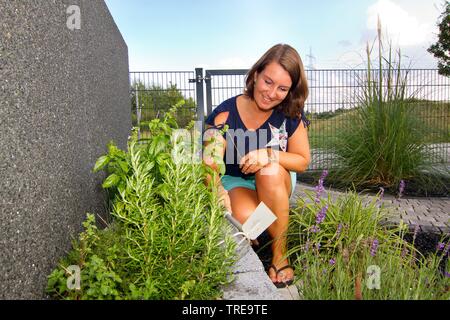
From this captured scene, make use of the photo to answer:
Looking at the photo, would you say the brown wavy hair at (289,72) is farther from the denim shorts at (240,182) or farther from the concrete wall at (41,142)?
the concrete wall at (41,142)

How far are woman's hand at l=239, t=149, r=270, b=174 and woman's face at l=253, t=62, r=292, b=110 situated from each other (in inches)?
15.9

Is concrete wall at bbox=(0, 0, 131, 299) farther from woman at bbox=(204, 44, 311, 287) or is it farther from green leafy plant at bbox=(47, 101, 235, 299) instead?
woman at bbox=(204, 44, 311, 287)

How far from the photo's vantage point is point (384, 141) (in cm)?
518

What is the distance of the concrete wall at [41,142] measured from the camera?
1502 millimetres

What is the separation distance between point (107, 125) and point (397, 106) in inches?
138

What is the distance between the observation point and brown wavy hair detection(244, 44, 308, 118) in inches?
104

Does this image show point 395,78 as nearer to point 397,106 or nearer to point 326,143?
point 397,106

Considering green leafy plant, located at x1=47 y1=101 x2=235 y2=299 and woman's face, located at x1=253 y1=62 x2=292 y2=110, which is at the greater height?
woman's face, located at x1=253 y1=62 x2=292 y2=110

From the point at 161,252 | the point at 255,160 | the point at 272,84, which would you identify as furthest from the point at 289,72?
the point at 161,252

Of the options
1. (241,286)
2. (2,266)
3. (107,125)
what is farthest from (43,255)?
(107,125)

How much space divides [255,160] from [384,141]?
3283 mm

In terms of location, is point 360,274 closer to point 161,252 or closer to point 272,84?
point 161,252

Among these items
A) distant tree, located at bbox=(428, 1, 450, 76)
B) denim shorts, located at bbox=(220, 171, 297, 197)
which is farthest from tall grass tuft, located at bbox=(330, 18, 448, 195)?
distant tree, located at bbox=(428, 1, 450, 76)

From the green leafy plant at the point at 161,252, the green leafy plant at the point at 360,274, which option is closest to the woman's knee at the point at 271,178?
the green leafy plant at the point at 360,274
